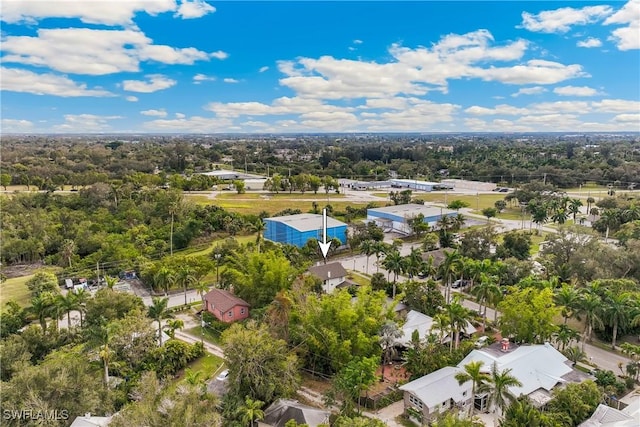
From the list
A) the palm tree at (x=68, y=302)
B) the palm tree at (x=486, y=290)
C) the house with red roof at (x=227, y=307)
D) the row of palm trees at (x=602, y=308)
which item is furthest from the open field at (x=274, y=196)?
the row of palm trees at (x=602, y=308)

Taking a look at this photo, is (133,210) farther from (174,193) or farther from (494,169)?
(494,169)

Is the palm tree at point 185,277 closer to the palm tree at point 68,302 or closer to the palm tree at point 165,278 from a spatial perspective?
the palm tree at point 165,278

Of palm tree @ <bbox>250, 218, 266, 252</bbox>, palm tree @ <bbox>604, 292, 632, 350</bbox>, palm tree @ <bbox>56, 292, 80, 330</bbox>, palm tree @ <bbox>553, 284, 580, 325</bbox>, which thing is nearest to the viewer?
palm tree @ <bbox>604, 292, 632, 350</bbox>

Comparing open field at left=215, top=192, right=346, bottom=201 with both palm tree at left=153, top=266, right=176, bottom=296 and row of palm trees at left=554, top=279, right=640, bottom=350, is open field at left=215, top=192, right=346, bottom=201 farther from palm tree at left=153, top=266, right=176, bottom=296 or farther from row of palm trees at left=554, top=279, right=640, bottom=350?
row of palm trees at left=554, top=279, right=640, bottom=350

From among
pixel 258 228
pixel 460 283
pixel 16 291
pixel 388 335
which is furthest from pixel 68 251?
pixel 460 283

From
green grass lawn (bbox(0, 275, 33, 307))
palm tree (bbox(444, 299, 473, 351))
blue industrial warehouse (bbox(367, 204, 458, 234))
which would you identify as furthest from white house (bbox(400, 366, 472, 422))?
blue industrial warehouse (bbox(367, 204, 458, 234))

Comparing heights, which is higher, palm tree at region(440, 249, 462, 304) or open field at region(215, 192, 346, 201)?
palm tree at region(440, 249, 462, 304)

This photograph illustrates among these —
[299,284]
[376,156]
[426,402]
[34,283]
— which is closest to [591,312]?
[426,402]
